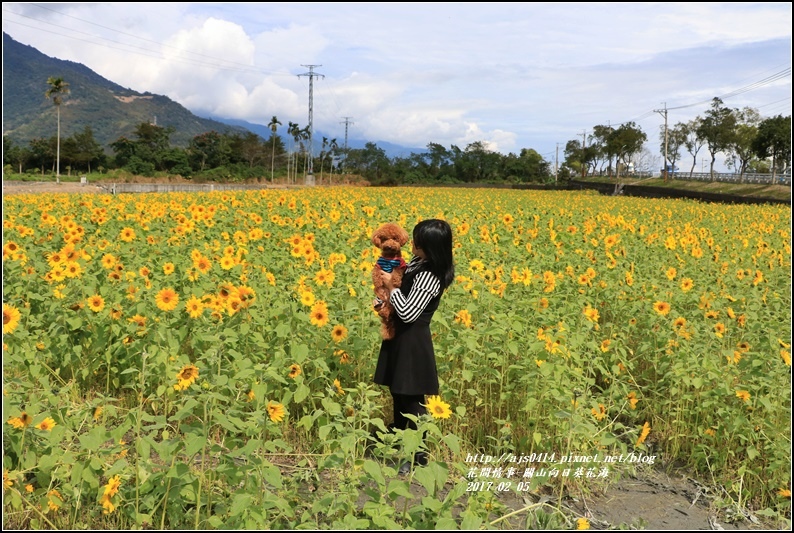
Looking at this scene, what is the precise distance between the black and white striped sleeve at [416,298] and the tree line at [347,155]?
1700 inches

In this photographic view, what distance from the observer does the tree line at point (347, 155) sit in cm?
5212

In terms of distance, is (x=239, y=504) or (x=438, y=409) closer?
(x=239, y=504)

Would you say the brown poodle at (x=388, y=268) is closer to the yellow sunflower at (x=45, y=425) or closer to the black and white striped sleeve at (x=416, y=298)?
the black and white striped sleeve at (x=416, y=298)

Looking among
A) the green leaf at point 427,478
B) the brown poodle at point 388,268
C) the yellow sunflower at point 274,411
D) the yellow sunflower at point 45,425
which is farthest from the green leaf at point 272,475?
the brown poodle at point 388,268

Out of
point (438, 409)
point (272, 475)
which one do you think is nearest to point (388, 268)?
point (438, 409)

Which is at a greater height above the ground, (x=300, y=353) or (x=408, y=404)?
(x=300, y=353)

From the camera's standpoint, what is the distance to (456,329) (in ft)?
13.5

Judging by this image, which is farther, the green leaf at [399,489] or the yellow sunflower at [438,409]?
the yellow sunflower at [438,409]

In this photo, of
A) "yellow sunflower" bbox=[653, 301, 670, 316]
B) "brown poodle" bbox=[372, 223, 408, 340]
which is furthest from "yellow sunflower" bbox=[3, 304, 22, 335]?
"yellow sunflower" bbox=[653, 301, 670, 316]

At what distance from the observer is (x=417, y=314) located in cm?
328

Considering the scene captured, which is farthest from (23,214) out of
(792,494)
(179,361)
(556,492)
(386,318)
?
(792,494)

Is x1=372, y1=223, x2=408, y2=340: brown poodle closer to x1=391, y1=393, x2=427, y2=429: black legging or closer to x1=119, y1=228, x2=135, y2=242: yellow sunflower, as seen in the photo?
x1=391, y1=393, x2=427, y2=429: black legging

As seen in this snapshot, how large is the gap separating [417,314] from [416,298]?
0.08 m

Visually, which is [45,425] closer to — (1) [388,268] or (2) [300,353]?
(2) [300,353]
